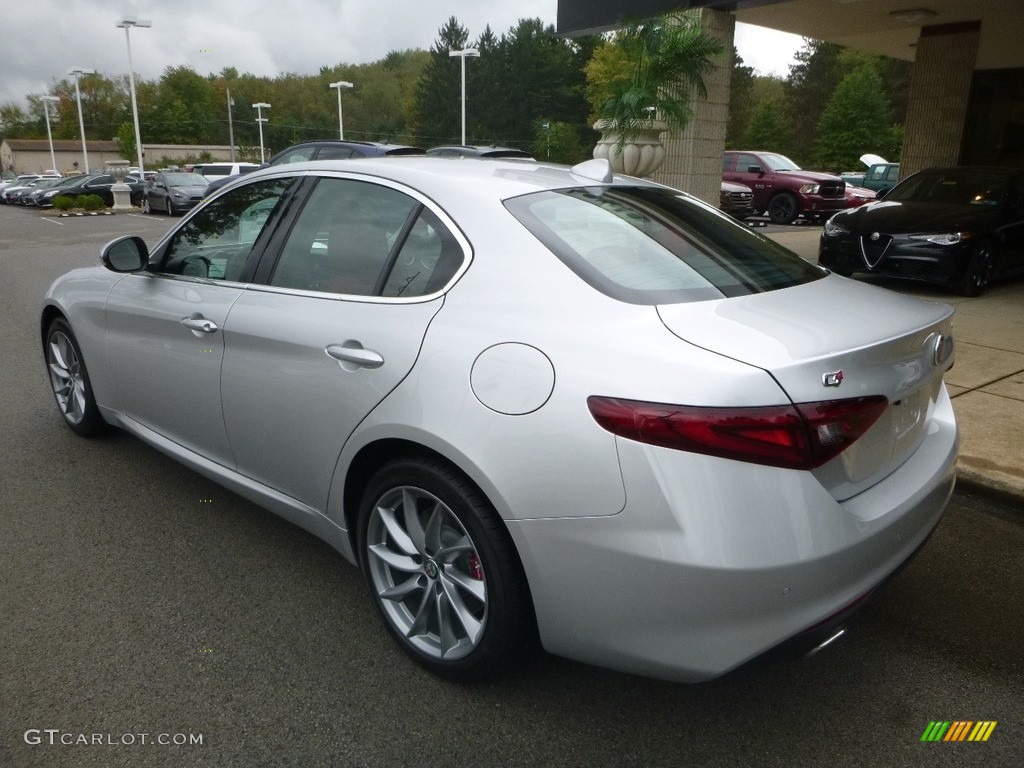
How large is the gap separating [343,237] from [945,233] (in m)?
7.80

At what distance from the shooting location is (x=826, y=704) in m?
2.48

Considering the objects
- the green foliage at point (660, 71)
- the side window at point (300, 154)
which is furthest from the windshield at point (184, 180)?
the green foliage at point (660, 71)

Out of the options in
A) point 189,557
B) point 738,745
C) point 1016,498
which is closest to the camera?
point 738,745

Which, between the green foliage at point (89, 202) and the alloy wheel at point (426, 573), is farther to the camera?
the green foliage at point (89, 202)

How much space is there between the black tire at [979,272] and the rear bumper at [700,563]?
7.84m

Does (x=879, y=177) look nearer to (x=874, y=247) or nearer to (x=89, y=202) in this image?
(x=874, y=247)

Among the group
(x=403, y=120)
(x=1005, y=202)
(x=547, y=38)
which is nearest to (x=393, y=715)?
(x=1005, y=202)

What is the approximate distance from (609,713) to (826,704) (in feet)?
2.16

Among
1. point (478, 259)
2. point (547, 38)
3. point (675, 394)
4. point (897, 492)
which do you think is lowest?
point (897, 492)

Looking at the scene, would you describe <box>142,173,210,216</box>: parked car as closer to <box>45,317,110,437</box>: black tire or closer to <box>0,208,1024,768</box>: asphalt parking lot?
<box>45,317,110,437</box>: black tire

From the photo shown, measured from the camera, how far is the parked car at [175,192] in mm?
26000

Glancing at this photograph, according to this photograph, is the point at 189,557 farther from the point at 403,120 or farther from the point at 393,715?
the point at 403,120

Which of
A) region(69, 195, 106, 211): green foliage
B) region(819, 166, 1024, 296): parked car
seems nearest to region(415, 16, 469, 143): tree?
region(69, 195, 106, 211): green foliage

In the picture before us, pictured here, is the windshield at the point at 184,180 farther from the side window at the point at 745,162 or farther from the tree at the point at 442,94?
the tree at the point at 442,94
